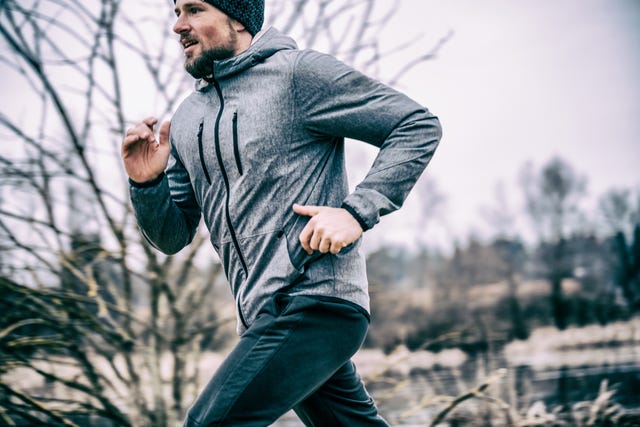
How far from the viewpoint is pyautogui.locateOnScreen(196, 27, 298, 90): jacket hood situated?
1839mm

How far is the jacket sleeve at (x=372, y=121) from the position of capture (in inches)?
65.6

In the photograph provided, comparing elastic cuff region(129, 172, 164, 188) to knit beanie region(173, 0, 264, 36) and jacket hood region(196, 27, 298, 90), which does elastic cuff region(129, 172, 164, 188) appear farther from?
knit beanie region(173, 0, 264, 36)

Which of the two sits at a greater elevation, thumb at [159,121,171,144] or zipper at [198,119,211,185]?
thumb at [159,121,171,144]

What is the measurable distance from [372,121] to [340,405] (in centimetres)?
82

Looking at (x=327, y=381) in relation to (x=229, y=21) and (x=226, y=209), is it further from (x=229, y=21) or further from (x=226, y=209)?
(x=229, y=21)

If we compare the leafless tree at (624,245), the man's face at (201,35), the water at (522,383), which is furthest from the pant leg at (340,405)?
the leafless tree at (624,245)

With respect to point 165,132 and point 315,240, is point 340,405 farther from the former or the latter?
point 165,132

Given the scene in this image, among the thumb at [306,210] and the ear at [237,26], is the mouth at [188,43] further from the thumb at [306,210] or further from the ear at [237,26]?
the thumb at [306,210]

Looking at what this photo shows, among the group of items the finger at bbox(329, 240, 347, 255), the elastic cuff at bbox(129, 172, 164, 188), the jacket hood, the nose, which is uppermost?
the nose

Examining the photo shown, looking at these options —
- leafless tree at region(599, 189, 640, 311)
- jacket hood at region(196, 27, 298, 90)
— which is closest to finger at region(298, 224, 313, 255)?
jacket hood at region(196, 27, 298, 90)

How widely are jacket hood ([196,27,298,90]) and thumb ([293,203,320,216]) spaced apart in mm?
472

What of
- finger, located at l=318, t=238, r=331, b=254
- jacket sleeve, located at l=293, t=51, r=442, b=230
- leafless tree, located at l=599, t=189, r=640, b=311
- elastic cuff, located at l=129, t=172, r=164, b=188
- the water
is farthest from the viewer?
leafless tree, located at l=599, t=189, r=640, b=311

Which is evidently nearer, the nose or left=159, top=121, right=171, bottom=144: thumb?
the nose

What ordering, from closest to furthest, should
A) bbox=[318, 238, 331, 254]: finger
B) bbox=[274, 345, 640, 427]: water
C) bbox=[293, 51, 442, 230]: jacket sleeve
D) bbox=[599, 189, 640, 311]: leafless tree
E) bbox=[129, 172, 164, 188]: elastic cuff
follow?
bbox=[318, 238, 331, 254]: finger → bbox=[293, 51, 442, 230]: jacket sleeve → bbox=[129, 172, 164, 188]: elastic cuff → bbox=[274, 345, 640, 427]: water → bbox=[599, 189, 640, 311]: leafless tree
